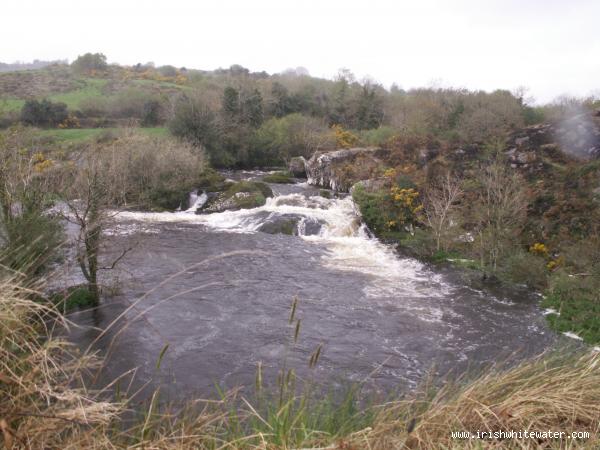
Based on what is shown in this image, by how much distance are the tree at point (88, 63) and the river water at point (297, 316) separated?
236 feet

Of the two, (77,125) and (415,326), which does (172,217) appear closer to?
(415,326)

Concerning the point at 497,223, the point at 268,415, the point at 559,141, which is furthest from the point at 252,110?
the point at 268,415

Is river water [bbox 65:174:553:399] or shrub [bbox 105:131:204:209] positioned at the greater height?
shrub [bbox 105:131:204:209]

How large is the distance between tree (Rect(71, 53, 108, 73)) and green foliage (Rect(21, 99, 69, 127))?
3904 cm

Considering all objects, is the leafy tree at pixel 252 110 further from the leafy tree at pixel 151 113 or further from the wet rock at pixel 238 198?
the wet rock at pixel 238 198

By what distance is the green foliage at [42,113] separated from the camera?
4397 cm

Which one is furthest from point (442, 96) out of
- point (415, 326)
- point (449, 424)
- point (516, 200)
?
point (449, 424)

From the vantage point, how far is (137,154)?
86.0 feet

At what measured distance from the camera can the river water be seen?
10148mm

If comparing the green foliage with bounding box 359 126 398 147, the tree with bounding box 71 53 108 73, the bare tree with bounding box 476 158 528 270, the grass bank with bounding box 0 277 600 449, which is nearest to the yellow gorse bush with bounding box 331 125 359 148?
the green foliage with bounding box 359 126 398 147

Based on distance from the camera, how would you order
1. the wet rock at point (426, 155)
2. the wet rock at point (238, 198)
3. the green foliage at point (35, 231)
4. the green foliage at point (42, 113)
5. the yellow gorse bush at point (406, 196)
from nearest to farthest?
the green foliage at point (35, 231) < the yellow gorse bush at point (406, 196) < the wet rock at point (238, 198) < the wet rock at point (426, 155) < the green foliage at point (42, 113)

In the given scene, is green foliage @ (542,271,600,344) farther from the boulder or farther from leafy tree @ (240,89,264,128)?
leafy tree @ (240,89,264,128)

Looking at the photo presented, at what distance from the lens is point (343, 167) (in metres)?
33.0

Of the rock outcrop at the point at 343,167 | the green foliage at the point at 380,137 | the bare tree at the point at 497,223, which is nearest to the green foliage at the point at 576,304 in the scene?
the bare tree at the point at 497,223
